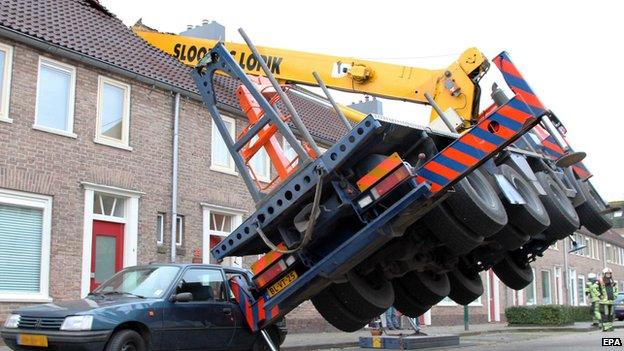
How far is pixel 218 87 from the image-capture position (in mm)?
17547

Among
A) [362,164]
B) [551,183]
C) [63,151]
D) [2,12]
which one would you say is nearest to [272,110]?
[362,164]

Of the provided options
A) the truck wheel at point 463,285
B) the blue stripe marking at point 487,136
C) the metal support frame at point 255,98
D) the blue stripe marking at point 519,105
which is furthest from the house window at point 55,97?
the blue stripe marking at point 519,105

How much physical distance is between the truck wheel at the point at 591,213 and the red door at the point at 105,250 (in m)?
8.88


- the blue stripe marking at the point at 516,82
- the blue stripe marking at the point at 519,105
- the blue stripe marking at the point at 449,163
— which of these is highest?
the blue stripe marking at the point at 516,82

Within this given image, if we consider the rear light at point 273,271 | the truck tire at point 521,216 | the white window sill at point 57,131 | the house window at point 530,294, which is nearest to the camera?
the rear light at point 273,271

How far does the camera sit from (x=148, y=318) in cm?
822

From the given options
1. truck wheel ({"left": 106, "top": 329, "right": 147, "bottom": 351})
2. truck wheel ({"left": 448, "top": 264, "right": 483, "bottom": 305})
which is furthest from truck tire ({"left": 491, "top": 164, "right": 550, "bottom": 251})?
truck wheel ({"left": 106, "top": 329, "right": 147, "bottom": 351})

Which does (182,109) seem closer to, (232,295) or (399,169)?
(232,295)

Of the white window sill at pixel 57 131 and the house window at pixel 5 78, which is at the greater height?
the house window at pixel 5 78

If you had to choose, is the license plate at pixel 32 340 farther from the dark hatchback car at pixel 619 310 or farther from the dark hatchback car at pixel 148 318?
the dark hatchback car at pixel 619 310

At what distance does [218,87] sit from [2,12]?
579 centimetres

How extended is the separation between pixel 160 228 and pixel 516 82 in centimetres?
982

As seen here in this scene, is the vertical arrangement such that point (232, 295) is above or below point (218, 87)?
below

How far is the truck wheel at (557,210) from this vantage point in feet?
33.0
